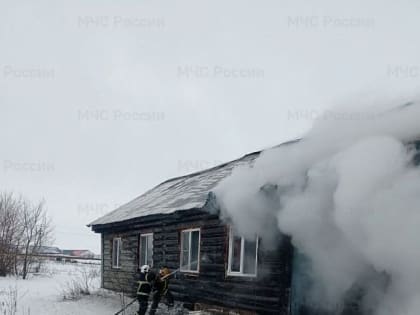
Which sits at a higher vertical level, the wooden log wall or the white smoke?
the white smoke

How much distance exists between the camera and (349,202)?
5.60 metres

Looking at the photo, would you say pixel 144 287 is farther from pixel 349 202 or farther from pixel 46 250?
pixel 46 250

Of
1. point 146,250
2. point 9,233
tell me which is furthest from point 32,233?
point 146,250

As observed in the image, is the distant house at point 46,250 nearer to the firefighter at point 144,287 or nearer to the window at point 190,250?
the window at point 190,250

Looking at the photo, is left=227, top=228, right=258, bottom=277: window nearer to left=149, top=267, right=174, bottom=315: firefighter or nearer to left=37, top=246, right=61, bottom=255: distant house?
left=149, top=267, right=174, bottom=315: firefighter

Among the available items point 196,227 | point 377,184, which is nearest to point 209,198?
point 196,227

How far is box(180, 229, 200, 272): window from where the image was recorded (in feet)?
35.9

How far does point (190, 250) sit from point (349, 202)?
6195 millimetres

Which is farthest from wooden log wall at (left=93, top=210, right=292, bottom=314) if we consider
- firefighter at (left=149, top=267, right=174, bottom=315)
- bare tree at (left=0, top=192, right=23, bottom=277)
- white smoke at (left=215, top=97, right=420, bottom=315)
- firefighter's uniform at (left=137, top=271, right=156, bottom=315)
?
bare tree at (left=0, top=192, right=23, bottom=277)

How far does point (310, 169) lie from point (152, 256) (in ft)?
25.7

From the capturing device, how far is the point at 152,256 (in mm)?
13117

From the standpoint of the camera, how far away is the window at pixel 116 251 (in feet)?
52.6

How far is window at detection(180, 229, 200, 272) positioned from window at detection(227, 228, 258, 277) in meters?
1.50

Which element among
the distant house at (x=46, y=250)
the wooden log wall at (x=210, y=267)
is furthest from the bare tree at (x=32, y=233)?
the wooden log wall at (x=210, y=267)
